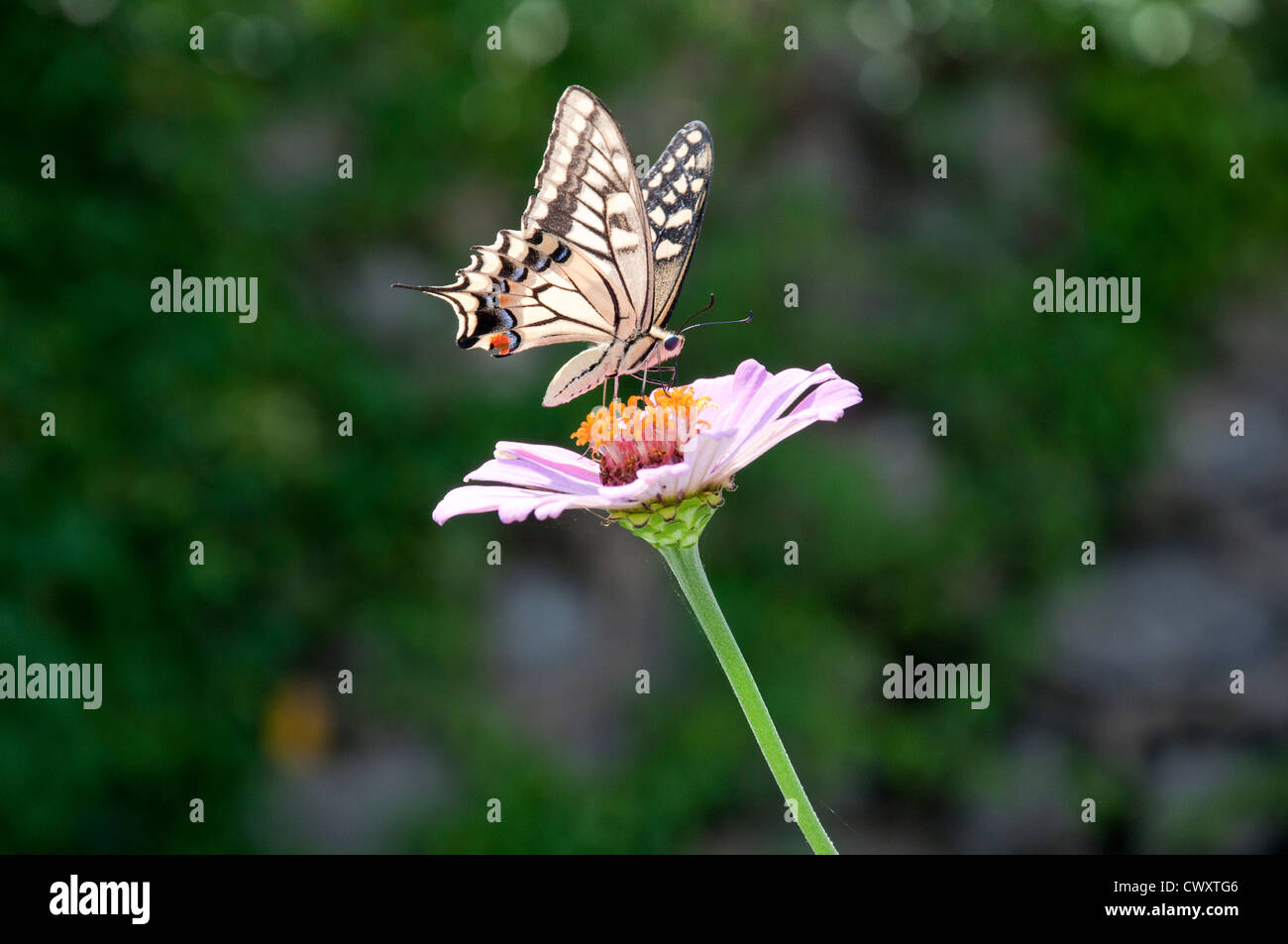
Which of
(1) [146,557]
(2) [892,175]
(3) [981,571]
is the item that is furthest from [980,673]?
(1) [146,557]

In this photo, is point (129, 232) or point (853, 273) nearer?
point (129, 232)

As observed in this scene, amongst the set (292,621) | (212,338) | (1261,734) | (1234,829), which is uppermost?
(212,338)

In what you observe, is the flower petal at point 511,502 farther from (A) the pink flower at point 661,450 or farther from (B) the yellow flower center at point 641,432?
(B) the yellow flower center at point 641,432

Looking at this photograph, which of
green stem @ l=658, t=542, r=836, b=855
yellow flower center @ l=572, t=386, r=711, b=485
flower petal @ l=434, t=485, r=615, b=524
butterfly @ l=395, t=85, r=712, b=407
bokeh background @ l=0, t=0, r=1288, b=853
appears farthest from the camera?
bokeh background @ l=0, t=0, r=1288, b=853

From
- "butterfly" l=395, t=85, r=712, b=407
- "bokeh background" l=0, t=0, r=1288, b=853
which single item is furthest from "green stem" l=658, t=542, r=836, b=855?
"bokeh background" l=0, t=0, r=1288, b=853

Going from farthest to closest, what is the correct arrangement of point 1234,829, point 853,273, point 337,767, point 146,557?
point 853,273 < point 1234,829 < point 337,767 < point 146,557

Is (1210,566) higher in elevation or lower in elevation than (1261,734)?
higher

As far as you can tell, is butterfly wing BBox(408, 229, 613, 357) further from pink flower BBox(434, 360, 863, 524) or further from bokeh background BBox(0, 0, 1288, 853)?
bokeh background BBox(0, 0, 1288, 853)

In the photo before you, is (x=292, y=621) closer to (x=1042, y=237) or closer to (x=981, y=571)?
(x=981, y=571)
